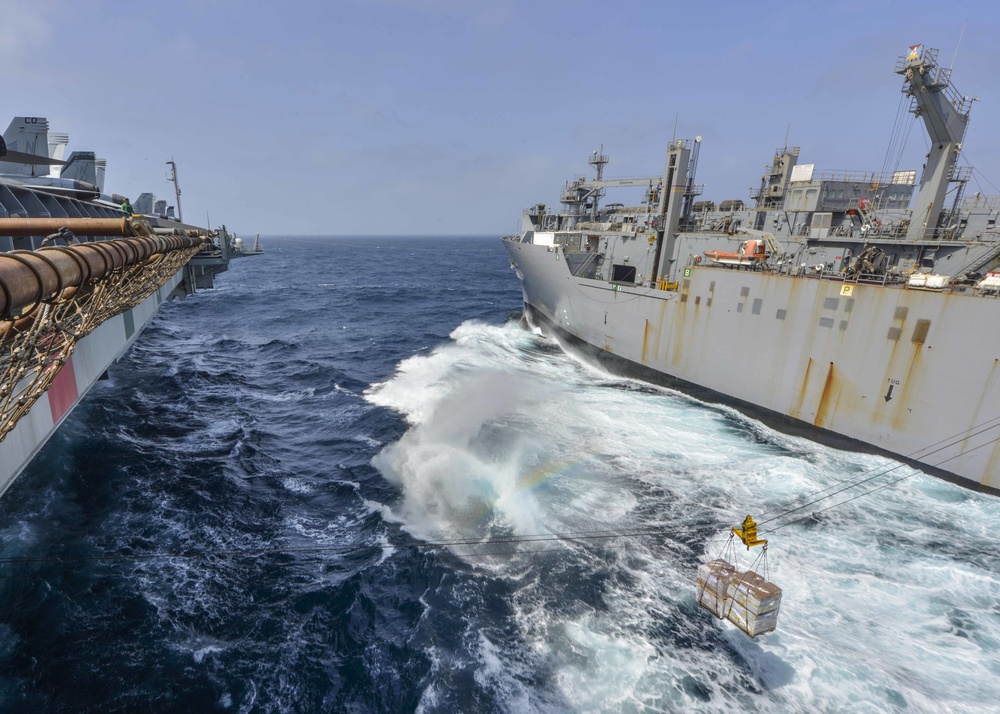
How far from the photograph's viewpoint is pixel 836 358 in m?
20.5

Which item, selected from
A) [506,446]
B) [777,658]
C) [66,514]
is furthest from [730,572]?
[66,514]

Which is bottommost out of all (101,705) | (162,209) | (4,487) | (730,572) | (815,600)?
(101,705)

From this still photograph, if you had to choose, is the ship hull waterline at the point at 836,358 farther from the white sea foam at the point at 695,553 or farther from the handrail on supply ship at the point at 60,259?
the handrail on supply ship at the point at 60,259

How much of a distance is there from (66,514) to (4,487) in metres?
7.89

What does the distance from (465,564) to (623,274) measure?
87.1 ft

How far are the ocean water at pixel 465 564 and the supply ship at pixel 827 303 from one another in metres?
1.96

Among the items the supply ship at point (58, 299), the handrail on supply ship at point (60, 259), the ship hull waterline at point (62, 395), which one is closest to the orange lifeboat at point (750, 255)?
the supply ship at point (58, 299)

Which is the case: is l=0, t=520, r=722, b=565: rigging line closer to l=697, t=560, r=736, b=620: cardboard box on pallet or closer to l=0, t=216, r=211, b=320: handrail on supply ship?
l=697, t=560, r=736, b=620: cardboard box on pallet

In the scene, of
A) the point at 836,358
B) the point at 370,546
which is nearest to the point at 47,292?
the point at 370,546

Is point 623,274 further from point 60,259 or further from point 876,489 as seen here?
point 60,259

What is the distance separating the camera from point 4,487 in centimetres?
850

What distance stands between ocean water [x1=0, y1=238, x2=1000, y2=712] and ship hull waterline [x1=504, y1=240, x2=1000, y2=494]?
1306 millimetres

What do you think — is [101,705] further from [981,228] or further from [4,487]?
[981,228]

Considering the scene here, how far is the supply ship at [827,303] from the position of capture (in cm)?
1773
